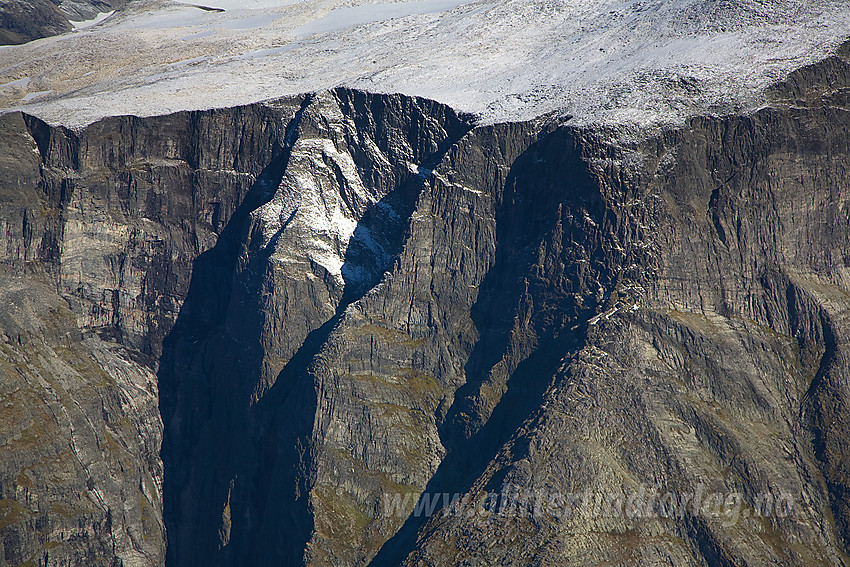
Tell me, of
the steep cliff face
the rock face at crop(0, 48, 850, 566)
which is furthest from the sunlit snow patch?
the steep cliff face

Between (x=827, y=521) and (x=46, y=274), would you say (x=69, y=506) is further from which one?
(x=827, y=521)

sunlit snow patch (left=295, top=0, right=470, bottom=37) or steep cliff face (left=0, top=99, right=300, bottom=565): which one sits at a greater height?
sunlit snow patch (left=295, top=0, right=470, bottom=37)

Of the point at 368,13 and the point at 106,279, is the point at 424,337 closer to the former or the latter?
the point at 106,279

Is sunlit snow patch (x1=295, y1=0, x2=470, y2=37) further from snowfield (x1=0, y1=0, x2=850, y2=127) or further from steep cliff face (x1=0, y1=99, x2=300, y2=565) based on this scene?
steep cliff face (x1=0, y1=99, x2=300, y2=565)

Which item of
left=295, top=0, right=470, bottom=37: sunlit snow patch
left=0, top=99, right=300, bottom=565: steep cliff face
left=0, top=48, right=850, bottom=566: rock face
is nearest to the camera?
left=0, top=48, right=850, bottom=566: rock face

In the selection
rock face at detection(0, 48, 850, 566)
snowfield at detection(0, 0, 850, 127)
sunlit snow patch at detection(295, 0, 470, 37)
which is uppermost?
sunlit snow patch at detection(295, 0, 470, 37)

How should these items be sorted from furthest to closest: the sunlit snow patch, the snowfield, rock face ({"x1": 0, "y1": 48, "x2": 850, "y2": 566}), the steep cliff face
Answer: the sunlit snow patch < the steep cliff face < the snowfield < rock face ({"x1": 0, "y1": 48, "x2": 850, "y2": 566})
